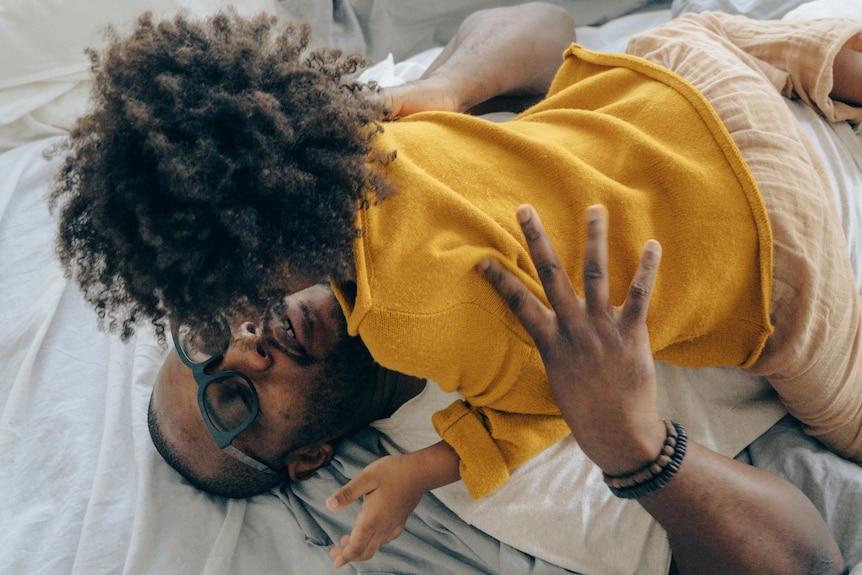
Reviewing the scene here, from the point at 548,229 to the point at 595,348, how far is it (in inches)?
6.1

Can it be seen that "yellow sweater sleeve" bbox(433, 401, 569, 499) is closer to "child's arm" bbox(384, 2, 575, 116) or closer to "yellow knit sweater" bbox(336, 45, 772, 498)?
"yellow knit sweater" bbox(336, 45, 772, 498)

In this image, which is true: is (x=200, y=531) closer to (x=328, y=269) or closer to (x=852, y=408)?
(x=328, y=269)

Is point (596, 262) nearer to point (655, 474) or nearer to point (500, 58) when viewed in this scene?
point (655, 474)

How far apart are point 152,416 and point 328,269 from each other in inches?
23.4

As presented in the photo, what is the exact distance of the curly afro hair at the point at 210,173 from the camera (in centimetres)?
68

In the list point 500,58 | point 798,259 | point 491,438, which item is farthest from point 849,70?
point 491,438

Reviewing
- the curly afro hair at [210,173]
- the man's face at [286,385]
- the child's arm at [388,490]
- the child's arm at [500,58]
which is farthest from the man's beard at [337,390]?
the child's arm at [500,58]

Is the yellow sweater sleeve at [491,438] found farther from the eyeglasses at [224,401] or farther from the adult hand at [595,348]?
the eyeglasses at [224,401]

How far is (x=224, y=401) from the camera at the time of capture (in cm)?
107

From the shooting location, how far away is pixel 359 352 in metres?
1.05

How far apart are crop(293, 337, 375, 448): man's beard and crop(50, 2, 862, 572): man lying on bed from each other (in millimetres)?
98

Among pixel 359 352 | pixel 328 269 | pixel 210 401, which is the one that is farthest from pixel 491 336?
pixel 210 401

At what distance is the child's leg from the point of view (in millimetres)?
850

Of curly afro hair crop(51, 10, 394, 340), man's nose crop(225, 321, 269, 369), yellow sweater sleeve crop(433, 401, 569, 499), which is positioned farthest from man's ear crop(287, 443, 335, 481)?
curly afro hair crop(51, 10, 394, 340)
